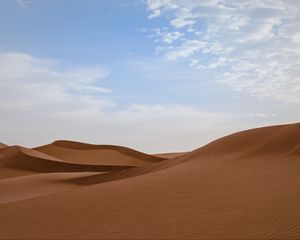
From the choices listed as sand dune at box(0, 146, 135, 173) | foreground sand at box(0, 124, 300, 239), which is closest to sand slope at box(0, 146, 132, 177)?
sand dune at box(0, 146, 135, 173)

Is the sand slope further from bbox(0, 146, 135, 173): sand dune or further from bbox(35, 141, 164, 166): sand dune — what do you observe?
bbox(35, 141, 164, 166): sand dune

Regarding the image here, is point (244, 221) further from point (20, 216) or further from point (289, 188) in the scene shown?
point (20, 216)

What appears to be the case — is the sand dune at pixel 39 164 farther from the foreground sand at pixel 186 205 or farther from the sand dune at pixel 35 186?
the foreground sand at pixel 186 205

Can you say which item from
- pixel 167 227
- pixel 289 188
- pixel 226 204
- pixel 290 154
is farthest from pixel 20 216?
pixel 290 154

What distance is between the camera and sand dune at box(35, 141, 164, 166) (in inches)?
1404

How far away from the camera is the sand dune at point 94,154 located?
3566 centimetres

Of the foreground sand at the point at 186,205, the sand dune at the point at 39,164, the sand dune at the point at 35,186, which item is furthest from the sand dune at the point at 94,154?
the foreground sand at the point at 186,205

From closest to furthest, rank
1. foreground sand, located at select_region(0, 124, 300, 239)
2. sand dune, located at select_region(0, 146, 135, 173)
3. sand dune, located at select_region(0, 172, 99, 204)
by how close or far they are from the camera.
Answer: foreground sand, located at select_region(0, 124, 300, 239)
sand dune, located at select_region(0, 172, 99, 204)
sand dune, located at select_region(0, 146, 135, 173)

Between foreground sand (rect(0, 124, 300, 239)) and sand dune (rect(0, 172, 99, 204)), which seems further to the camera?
sand dune (rect(0, 172, 99, 204))

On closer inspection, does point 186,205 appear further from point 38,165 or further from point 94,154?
point 94,154

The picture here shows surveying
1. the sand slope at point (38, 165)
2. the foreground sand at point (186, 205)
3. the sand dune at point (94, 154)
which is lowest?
the foreground sand at point (186, 205)

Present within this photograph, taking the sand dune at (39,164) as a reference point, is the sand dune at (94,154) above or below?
above

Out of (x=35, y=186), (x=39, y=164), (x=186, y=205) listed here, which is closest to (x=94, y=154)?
(x=39, y=164)

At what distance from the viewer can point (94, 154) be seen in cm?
3884
